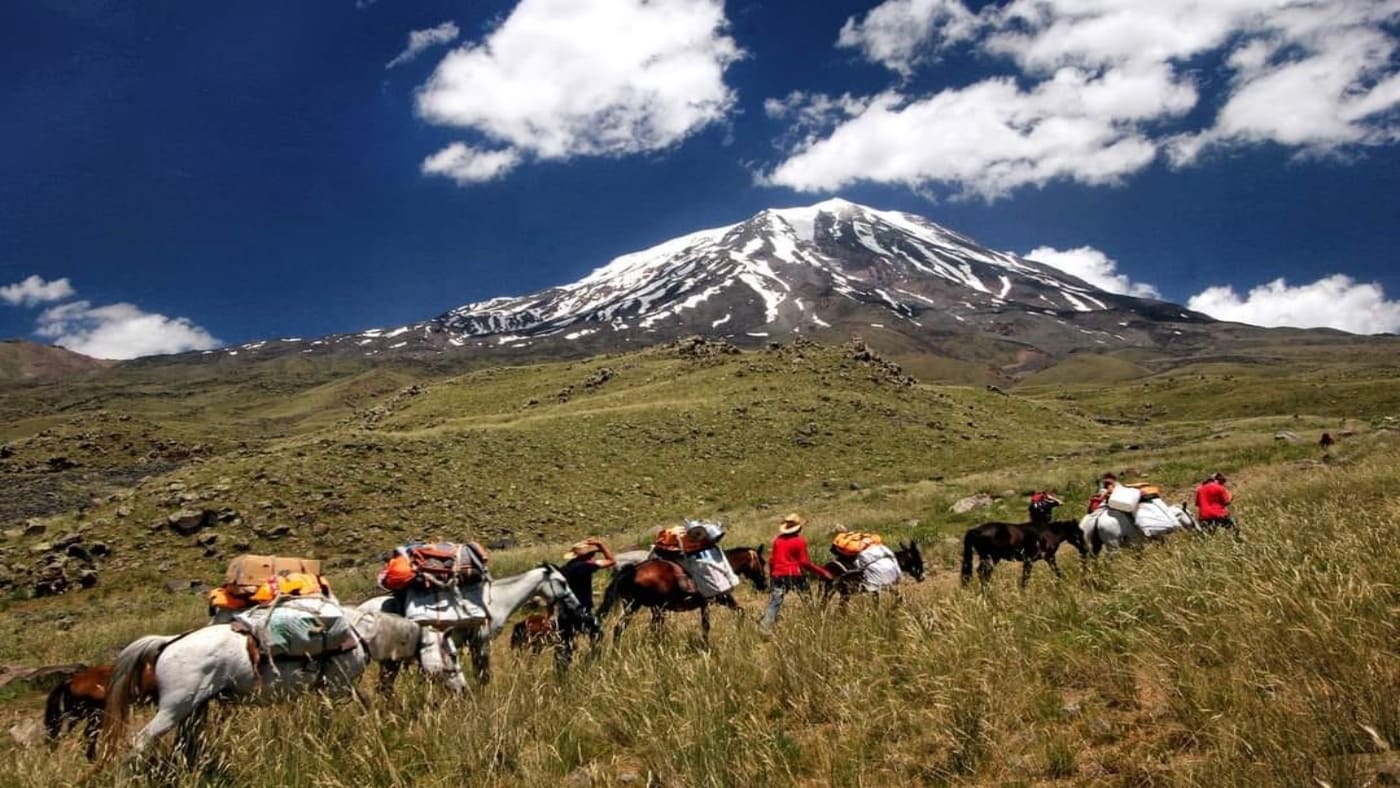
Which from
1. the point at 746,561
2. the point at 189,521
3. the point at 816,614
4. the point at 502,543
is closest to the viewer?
the point at 816,614

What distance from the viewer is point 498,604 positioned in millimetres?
10312

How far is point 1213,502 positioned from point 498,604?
41.8ft

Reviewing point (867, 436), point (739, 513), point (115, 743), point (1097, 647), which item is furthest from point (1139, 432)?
point (115, 743)

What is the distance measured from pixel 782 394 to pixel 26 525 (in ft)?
120

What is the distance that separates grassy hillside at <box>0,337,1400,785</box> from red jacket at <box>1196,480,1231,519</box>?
1.23 meters

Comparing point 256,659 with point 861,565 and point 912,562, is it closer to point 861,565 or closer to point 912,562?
point 861,565

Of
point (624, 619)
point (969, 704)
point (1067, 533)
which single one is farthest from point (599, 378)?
point (969, 704)

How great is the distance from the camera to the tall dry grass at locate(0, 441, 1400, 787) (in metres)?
4.58

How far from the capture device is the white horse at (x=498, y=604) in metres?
9.39

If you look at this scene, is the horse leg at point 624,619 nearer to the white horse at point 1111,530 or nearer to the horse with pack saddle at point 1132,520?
the horse with pack saddle at point 1132,520

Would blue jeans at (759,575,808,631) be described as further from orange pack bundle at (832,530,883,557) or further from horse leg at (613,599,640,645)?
horse leg at (613,599,640,645)

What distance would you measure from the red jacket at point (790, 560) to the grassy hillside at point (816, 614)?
1.65 m

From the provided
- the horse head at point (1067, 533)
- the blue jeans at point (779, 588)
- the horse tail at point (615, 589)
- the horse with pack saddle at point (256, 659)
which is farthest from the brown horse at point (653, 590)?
the horse head at point (1067, 533)

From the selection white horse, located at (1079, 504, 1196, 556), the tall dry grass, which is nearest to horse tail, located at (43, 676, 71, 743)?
the tall dry grass
